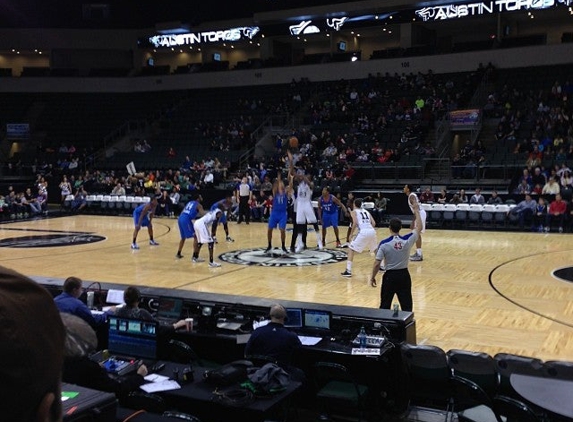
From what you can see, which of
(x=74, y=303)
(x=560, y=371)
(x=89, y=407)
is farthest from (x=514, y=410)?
(x=74, y=303)

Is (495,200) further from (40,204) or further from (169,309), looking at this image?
(40,204)

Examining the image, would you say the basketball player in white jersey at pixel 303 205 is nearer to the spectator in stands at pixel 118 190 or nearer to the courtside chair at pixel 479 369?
the courtside chair at pixel 479 369

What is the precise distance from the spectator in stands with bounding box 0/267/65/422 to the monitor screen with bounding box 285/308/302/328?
210 inches

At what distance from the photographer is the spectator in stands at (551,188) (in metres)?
19.2

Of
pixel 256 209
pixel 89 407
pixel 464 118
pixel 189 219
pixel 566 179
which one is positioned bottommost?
pixel 256 209

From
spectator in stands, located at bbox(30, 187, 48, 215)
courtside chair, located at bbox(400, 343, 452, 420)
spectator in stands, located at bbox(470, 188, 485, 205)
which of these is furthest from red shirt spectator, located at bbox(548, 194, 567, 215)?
spectator in stands, located at bbox(30, 187, 48, 215)

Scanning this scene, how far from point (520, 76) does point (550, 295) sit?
2172cm

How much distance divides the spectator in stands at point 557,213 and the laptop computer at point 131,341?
1604cm

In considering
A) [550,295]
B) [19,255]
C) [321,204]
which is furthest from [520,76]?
[19,255]

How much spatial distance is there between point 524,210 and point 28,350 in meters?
19.8

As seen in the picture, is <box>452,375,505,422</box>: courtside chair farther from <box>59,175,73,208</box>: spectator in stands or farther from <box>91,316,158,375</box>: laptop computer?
<box>59,175,73,208</box>: spectator in stands

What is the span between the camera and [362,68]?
111 ft

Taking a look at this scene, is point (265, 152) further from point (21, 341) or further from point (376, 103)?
point (21, 341)

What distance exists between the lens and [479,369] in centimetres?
489
